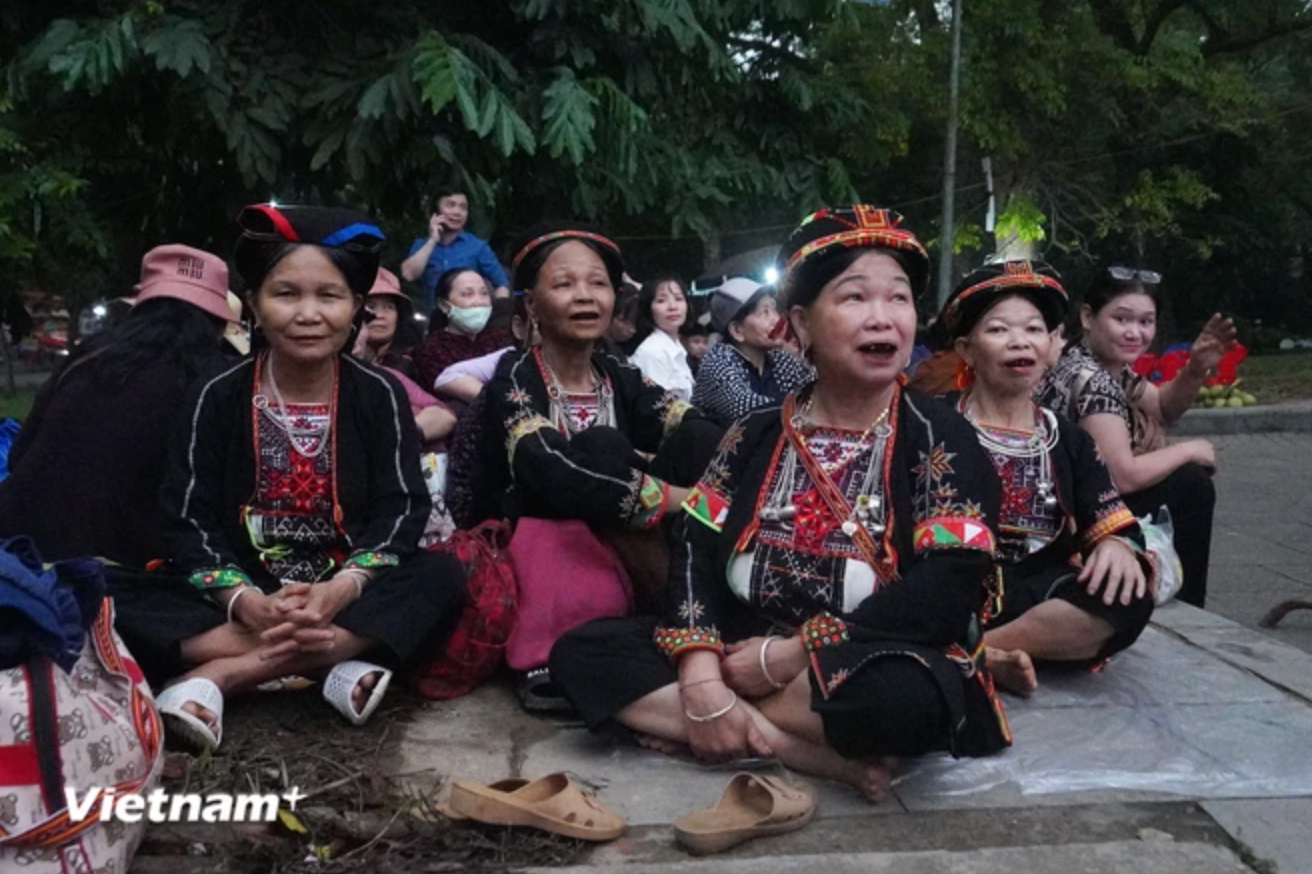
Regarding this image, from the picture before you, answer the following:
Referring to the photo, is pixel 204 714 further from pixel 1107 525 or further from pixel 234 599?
pixel 1107 525

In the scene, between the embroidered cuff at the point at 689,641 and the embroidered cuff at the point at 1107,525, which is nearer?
the embroidered cuff at the point at 689,641

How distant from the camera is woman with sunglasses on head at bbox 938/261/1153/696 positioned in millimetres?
3559

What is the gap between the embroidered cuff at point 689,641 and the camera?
3.05m

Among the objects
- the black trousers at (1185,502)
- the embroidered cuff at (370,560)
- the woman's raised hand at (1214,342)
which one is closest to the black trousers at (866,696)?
the embroidered cuff at (370,560)

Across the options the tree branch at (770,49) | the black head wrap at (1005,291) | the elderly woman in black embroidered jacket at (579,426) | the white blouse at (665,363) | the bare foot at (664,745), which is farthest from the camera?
the tree branch at (770,49)

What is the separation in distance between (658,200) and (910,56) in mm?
10647

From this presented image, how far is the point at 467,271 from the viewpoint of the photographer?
5863 millimetres

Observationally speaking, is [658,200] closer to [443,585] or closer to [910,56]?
[443,585]

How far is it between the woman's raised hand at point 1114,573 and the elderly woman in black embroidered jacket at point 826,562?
1.86ft

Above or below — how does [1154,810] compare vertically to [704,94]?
below

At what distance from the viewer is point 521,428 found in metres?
3.73

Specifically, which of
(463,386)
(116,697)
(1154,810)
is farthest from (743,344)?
(116,697)

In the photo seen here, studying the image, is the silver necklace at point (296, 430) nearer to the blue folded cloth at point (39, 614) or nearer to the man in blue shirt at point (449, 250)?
the blue folded cloth at point (39, 614)

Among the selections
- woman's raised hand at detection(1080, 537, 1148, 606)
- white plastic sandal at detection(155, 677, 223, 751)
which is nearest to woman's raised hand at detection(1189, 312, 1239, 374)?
woman's raised hand at detection(1080, 537, 1148, 606)
